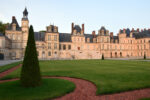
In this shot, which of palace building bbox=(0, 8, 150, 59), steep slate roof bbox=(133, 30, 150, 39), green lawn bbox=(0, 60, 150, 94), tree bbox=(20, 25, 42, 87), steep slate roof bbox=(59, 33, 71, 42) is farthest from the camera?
steep slate roof bbox=(133, 30, 150, 39)

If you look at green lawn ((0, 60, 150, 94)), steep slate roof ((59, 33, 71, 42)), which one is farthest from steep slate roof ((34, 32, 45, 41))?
green lawn ((0, 60, 150, 94))

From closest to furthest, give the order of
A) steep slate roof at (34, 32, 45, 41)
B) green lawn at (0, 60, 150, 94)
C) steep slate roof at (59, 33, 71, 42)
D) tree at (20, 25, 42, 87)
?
tree at (20, 25, 42, 87), green lawn at (0, 60, 150, 94), steep slate roof at (34, 32, 45, 41), steep slate roof at (59, 33, 71, 42)

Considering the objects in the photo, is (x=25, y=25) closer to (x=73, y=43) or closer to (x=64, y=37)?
(x=64, y=37)

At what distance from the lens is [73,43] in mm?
52719

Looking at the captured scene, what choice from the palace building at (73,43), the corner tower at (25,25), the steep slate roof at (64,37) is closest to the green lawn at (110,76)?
the palace building at (73,43)

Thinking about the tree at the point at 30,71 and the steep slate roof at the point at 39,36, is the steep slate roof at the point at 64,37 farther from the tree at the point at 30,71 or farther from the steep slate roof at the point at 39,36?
the tree at the point at 30,71

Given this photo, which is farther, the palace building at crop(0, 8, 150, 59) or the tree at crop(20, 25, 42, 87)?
the palace building at crop(0, 8, 150, 59)

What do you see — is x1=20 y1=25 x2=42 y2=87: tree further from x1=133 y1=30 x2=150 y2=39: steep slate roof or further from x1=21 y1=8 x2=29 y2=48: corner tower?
x1=133 y1=30 x2=150 y2=39: steep slate roof

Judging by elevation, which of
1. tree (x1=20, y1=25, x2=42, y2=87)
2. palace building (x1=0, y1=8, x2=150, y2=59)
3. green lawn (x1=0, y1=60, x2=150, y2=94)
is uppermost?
palace building (x1=0, y1=8, x2=150, y2=59)

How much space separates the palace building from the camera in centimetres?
4531

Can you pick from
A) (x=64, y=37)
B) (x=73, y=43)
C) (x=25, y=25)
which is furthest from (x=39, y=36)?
(x=73, y=43)

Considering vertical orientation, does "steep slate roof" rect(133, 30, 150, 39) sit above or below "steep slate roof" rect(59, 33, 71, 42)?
above

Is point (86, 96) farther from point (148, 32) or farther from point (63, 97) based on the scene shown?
point (148, 32)

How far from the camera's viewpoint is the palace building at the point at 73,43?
4531 centimetres
